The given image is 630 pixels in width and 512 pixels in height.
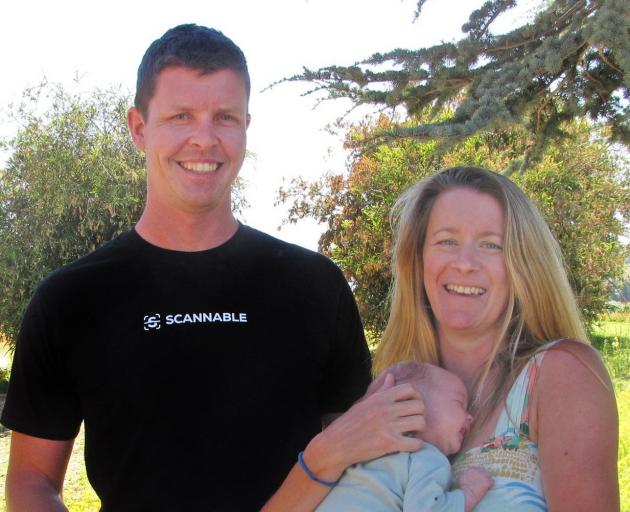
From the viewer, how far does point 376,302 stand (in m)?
13.2

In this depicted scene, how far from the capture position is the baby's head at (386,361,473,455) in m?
2.16

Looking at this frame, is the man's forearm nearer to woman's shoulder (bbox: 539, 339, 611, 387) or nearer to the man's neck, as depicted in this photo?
the man's neck

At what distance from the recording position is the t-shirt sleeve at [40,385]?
239 centimetres

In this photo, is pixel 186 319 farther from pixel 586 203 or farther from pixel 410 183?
pixel 586 203

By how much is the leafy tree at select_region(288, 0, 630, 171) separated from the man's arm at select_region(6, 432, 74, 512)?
298cm

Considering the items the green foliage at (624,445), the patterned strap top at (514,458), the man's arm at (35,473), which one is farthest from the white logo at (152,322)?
the green foliage at (624,445)

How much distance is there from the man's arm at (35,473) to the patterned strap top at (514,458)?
1.33 meters

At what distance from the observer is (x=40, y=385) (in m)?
2.40

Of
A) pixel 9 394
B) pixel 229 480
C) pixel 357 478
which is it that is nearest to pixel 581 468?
pixel 357 478

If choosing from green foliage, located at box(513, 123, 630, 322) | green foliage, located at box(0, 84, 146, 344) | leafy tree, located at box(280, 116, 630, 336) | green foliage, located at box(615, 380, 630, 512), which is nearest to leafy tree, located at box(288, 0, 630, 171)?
green foliage, located at box(615, 380, 630, 512)

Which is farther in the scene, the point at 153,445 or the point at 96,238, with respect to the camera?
the point at 96,238

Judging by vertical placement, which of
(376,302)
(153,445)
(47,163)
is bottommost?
(153,445)

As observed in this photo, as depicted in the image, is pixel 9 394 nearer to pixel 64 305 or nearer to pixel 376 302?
pixel 64 305

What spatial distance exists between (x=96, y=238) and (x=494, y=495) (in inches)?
590
